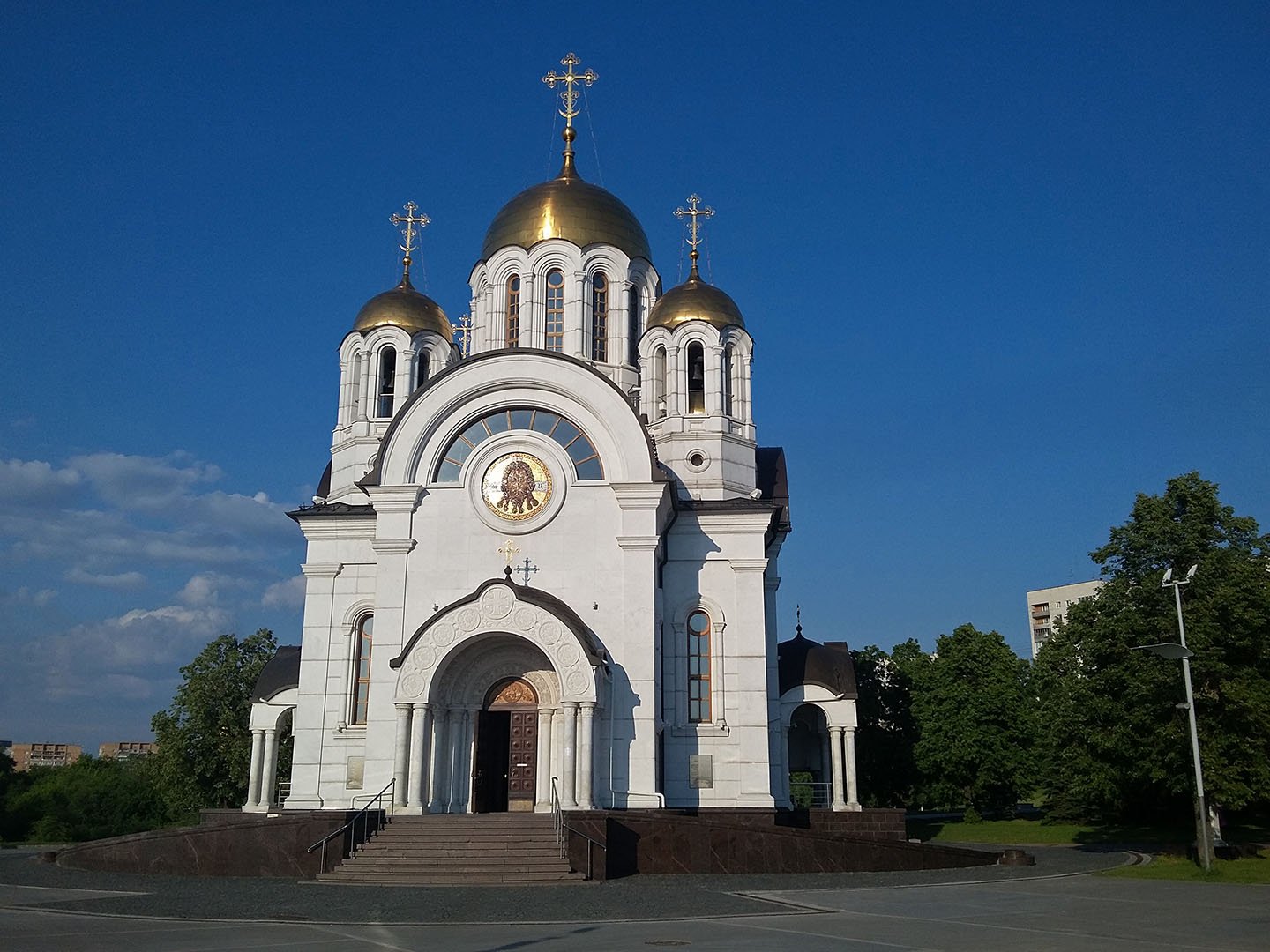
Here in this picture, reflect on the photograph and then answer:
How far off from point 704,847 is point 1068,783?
1141cm

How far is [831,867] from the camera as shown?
19797mm

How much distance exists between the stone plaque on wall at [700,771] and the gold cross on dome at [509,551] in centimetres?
586

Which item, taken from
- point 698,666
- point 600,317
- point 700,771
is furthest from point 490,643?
point 600,317

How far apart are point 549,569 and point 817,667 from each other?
8490 millimetres

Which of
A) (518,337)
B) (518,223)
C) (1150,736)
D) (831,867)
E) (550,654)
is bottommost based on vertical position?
(831,867)

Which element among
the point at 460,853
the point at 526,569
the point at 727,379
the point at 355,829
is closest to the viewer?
the point at 460,853

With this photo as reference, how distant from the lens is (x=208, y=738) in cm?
3900

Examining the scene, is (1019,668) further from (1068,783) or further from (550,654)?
(550,654)

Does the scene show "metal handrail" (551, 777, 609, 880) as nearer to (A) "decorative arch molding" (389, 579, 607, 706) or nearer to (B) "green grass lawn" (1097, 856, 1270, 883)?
(A) "decorative arch molding" (389, 579, 607, 706)

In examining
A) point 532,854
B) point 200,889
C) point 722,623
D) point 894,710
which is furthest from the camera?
point 894,710

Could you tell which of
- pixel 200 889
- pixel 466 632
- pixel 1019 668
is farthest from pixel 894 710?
pixel 200 889

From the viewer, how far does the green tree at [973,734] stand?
40.2 meters

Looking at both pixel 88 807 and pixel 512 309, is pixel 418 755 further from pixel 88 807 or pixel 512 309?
pixel 88 807

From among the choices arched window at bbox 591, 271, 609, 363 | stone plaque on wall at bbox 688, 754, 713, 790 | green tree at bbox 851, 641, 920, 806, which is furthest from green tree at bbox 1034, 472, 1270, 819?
green tree at bbox 851, 641, 920, 806
